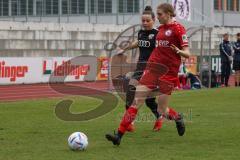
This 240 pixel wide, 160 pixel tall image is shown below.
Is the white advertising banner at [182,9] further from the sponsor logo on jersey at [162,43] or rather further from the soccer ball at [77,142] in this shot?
the soccer ball at [77,142]

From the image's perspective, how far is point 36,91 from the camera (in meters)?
25.1

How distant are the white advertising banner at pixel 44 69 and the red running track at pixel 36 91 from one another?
52cm

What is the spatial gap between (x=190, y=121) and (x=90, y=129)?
240 centimetres

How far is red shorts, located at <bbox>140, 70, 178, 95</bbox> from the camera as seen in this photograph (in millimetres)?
10398

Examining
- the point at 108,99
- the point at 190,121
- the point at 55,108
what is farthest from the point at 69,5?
the point at 190,121

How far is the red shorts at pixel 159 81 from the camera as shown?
409 inches

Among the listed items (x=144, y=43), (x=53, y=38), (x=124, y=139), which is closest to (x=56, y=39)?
(x=53, y=38)

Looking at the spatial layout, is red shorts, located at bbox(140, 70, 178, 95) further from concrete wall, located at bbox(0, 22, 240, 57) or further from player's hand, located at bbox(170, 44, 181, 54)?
concrete wall, located at bbox(0, 22, 240, 57)

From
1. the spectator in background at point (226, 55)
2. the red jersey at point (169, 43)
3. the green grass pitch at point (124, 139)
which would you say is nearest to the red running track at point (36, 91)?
the spectator in background at point (226, 55)

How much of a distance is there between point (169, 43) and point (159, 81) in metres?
0.62

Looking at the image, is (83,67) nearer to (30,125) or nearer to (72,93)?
(72,93)

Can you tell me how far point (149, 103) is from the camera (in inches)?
474

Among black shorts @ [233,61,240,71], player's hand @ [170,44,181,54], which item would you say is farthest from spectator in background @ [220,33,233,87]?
player's hand @ [170,44,181,54]

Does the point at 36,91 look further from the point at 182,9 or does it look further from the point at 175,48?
the point at 175,48
